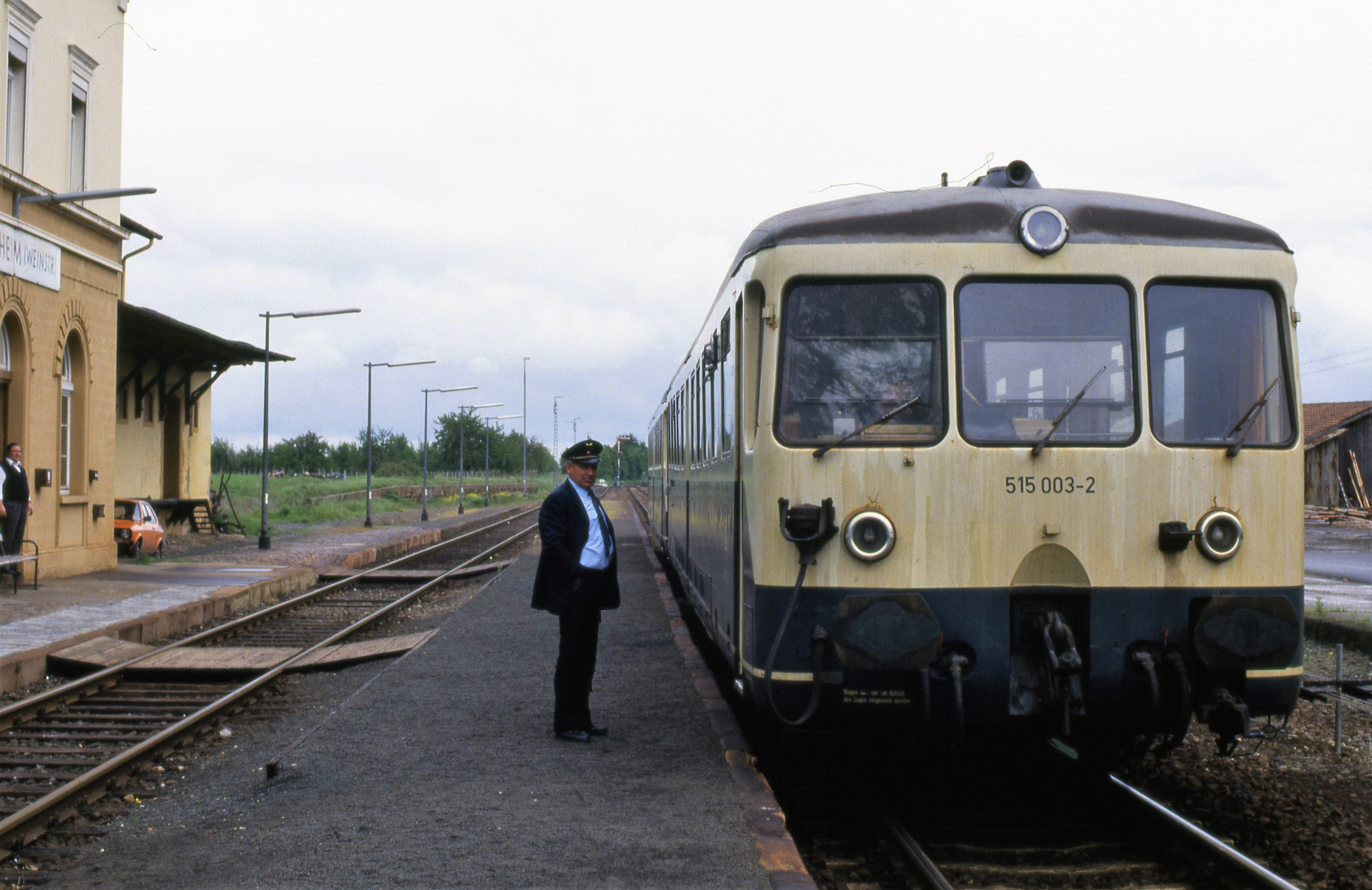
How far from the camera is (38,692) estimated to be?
33.9ft

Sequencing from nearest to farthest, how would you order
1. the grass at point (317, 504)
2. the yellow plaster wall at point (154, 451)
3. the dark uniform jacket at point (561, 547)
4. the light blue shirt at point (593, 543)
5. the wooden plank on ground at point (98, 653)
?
the dark uniform jacket at point (561, 547), the light blue shirt at point (593, 543), the wooden plank on ground at point (98, 653), the yellow plaster wall at point (154, 451), the grass at point (317, 504)

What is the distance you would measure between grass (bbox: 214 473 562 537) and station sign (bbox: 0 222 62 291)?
65.2 feet

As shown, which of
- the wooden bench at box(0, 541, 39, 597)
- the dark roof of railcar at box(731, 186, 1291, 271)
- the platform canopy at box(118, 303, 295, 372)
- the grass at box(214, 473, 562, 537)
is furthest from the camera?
the grass at box(214, 473, 562, 537)

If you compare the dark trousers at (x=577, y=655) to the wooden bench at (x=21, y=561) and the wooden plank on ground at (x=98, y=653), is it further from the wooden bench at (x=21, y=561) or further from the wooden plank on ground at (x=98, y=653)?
the wooden bench at (x=21, y=561)

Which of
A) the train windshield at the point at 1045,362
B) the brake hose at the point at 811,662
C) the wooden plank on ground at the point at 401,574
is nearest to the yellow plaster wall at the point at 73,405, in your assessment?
the wooden plank on ground at the point at 401,574

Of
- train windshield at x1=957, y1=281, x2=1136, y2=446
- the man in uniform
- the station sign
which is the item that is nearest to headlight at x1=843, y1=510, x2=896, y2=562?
train windshield at x1=957, y1=281, x2=1136, y2=446

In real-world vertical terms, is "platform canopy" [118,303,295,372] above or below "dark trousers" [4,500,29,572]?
above

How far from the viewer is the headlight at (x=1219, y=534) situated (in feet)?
19.2

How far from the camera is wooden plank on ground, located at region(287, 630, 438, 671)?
38.5 ft

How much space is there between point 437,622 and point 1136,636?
10.7 metres

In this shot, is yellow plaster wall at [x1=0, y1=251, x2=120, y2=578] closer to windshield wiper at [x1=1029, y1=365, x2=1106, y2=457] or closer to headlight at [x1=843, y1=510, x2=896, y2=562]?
headlight at [x1=843, y1=510, x2=896, y2=562]

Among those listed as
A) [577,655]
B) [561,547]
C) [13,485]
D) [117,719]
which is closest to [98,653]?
[117,719]

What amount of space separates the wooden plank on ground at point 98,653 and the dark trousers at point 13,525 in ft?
15.0

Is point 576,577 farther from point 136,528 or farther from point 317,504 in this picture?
point 317,504
